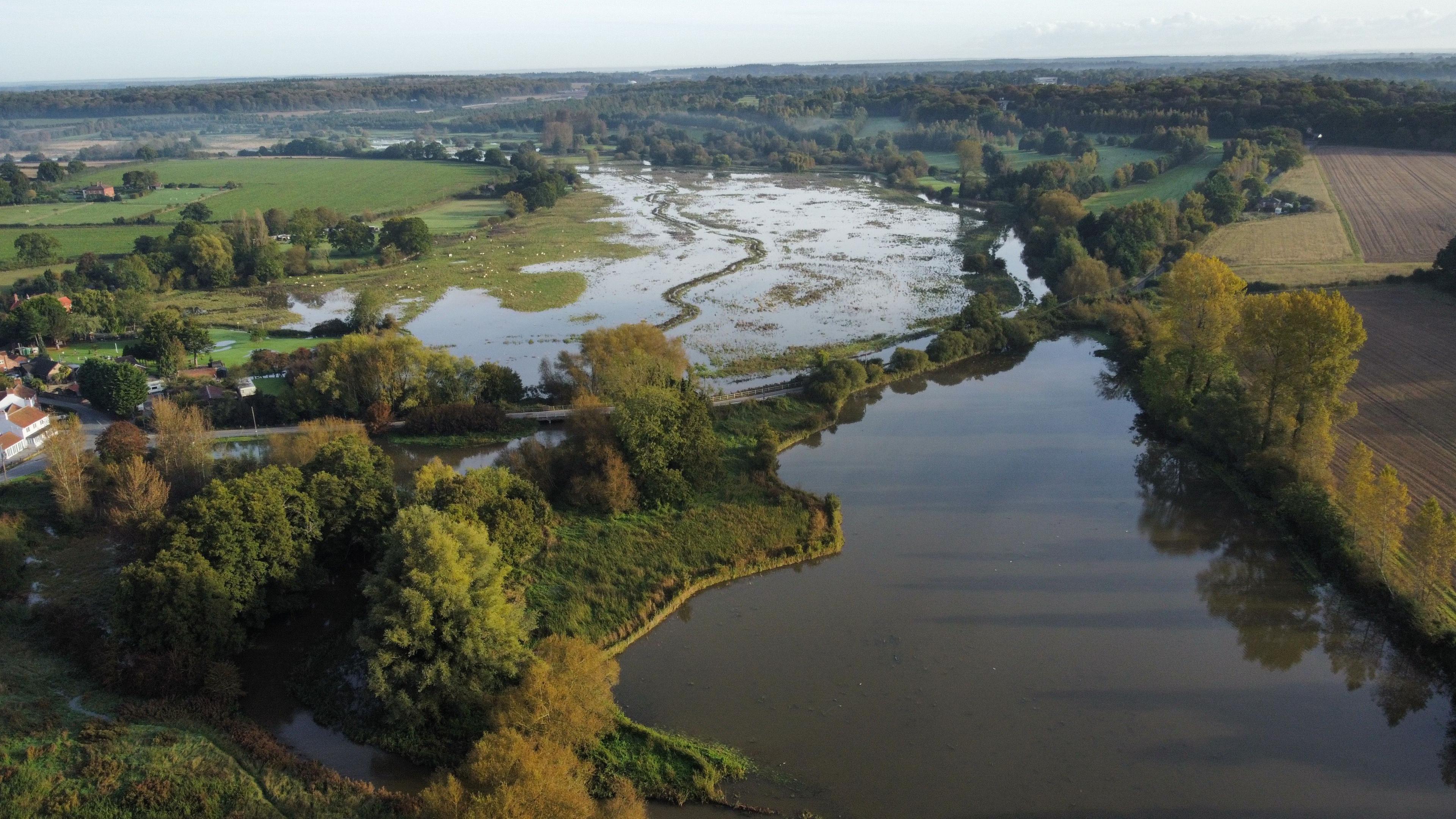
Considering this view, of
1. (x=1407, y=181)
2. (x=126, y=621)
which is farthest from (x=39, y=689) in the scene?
(x=1407, y=181)

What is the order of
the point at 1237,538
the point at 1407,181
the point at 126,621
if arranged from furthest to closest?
the point at 1407,181 → the point at 1237,538 → the point at 126,621

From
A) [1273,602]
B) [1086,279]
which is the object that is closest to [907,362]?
[1086,279]

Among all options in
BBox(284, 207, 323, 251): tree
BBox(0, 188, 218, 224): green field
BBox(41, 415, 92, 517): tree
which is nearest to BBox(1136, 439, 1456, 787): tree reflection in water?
BBox(41, 415, 92, 517): tree

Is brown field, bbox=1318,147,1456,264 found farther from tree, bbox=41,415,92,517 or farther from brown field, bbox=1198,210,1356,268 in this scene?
tree, bbox=41,415,92,517

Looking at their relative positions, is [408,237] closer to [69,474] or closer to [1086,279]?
[69,474]

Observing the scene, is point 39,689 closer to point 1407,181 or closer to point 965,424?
point 965,424
